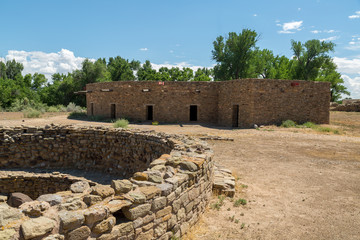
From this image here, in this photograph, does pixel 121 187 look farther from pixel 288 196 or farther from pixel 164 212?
pixel 288 196

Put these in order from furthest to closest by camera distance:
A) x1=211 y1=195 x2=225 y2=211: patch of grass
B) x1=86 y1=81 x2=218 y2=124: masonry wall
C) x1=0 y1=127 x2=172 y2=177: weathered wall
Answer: x1=86 y1=81 x2=218 y2=124: masonry wall < x1=0 y1=127 x2=172 y2=177: weathered wall < x1=211 y1=195 x2=225 y2=211: patch of grass

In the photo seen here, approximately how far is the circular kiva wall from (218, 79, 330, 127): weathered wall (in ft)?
35.9

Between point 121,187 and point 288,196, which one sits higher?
point 121,187

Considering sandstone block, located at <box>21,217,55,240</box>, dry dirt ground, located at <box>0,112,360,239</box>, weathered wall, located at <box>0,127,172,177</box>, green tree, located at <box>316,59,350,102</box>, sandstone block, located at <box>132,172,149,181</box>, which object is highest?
Result: green tree, located at <box>316,59,350,102</box>

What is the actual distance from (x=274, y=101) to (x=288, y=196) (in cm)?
1250

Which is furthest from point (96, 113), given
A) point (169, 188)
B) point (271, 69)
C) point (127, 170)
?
point (271, 69)

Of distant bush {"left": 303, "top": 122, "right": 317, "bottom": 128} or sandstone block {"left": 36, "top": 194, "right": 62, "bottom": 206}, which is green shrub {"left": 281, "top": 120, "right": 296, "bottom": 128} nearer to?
distant bush {"left": 303, "top": 122, "right": 317, "bottom": 128}

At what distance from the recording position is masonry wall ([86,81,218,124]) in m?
18.8

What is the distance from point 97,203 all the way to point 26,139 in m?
6.79

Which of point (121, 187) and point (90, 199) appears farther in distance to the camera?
point (121, 187)

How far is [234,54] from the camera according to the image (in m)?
33.3

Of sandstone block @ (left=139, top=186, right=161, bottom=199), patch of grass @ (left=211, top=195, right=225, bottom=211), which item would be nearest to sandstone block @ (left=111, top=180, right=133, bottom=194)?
sandstone block @ (left=139, top=186, right=161, bottom=199)

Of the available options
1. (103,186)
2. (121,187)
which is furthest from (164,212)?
(103,186)

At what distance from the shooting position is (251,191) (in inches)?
216
